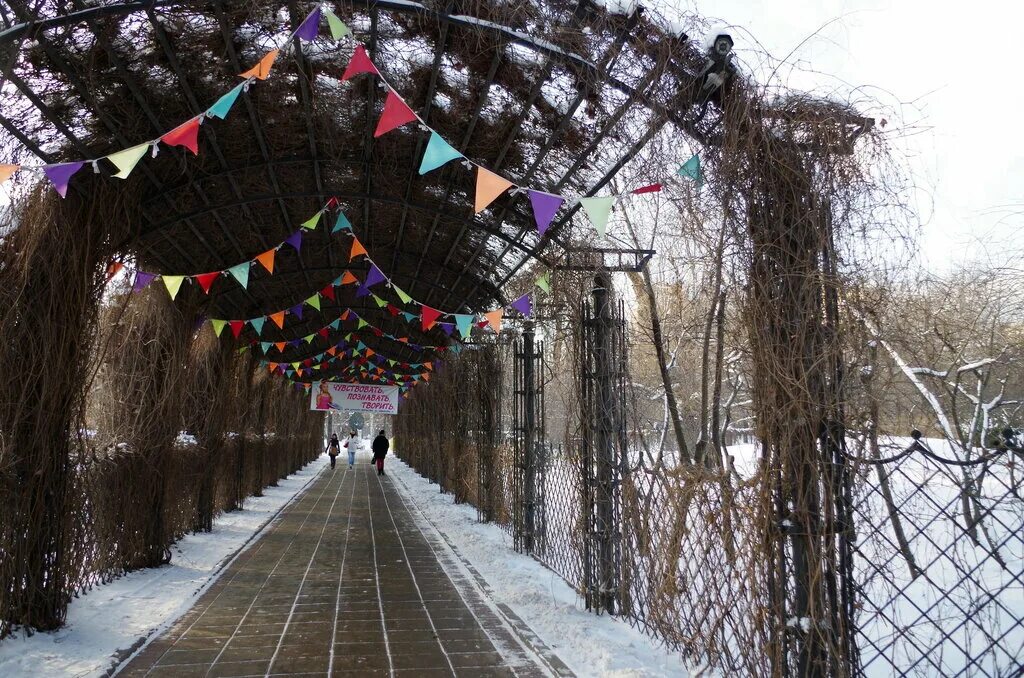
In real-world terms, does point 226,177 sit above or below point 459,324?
above

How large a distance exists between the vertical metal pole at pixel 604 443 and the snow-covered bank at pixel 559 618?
0.30 meters

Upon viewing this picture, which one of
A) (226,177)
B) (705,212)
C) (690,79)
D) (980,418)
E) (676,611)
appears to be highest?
(226,177)

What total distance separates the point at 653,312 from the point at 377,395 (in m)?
12.9

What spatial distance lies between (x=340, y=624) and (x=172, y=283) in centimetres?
357

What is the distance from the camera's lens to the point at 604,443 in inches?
193

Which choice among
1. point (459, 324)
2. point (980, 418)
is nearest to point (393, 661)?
point (459, 324)

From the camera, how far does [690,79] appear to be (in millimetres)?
3336

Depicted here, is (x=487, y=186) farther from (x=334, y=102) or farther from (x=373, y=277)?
(x=373, y=277)

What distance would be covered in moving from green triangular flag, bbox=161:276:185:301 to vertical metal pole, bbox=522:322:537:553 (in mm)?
3607

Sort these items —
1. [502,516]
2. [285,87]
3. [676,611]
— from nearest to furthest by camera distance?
[676,611], [285,87], [502,516]

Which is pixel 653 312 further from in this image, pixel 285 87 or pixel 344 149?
pixel 285 87

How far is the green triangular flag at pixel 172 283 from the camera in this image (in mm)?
6332

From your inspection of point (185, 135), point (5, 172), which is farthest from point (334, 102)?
point (5, 172)

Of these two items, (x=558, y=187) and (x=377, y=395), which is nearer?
(x=558, y=187)
